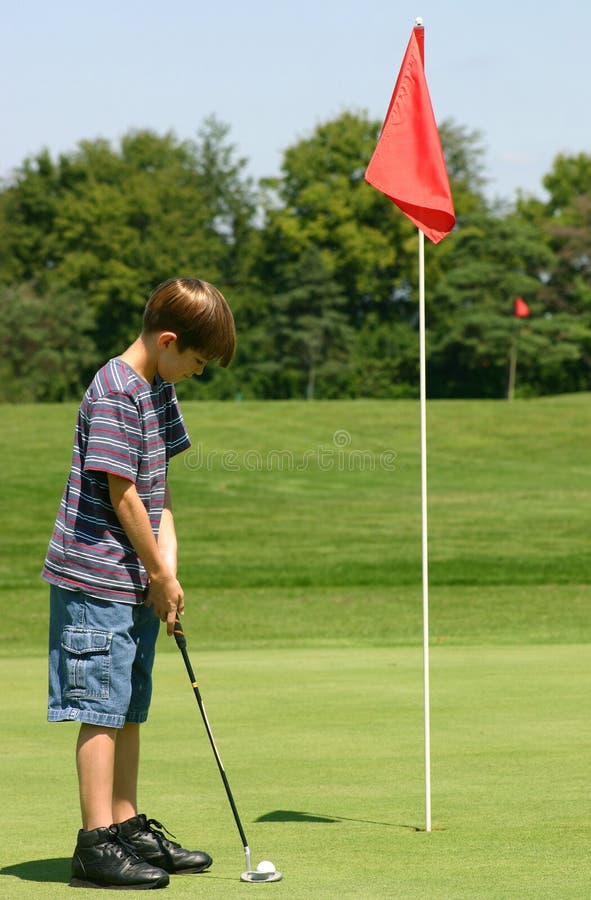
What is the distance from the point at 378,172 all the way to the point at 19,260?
6468cm

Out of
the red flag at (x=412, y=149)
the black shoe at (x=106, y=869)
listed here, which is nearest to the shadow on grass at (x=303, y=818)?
the black shoe at (x=106, y=869)

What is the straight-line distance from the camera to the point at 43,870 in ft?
12.6

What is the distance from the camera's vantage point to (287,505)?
25500 mm

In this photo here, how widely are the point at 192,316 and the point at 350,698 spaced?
390 cm

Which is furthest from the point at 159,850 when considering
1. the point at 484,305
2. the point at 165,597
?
the point at 484,305

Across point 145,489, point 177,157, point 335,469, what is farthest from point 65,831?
point 177,157

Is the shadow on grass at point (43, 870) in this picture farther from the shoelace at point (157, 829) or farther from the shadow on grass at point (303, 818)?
the shadow on grass at point (303, 818)

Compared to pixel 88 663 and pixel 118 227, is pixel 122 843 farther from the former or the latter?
pixel 118 227

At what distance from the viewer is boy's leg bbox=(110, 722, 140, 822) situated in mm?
4027

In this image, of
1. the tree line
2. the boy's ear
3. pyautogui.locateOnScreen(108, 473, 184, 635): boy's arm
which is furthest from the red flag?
the tree line

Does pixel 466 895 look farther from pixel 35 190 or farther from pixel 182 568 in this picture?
pixel 35 190

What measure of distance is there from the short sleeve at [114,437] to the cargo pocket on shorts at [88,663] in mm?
457

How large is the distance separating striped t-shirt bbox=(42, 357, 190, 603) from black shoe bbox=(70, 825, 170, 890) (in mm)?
676

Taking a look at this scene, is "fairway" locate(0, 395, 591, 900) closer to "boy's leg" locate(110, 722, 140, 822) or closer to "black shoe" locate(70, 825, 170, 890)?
"black shoe" locate(70, 825, 170, 890)
